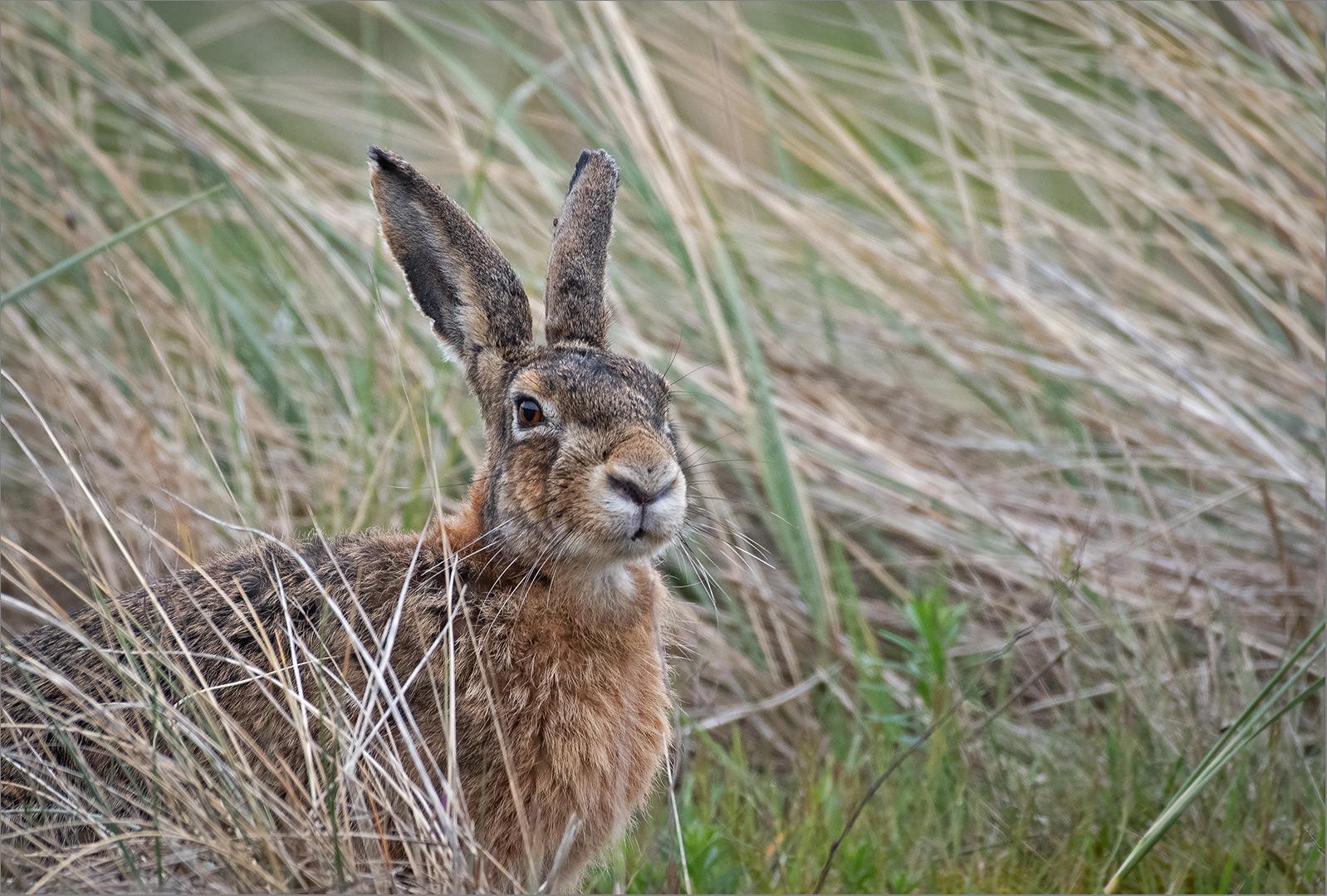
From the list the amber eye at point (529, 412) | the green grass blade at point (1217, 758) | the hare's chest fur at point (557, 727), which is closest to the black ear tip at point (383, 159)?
the amber eye at point (529, 412)

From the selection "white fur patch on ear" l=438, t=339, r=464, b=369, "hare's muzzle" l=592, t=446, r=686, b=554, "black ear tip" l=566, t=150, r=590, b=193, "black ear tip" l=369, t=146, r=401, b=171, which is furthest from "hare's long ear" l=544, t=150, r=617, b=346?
"hare's muzzle" l=592, t=446, r=686, b=554

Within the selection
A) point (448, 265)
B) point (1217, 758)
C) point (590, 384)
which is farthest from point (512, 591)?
point (1217, 758)

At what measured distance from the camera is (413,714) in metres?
3.17

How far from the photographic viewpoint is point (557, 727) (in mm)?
3260

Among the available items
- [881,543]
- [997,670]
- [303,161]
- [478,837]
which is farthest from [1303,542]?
[303,161]

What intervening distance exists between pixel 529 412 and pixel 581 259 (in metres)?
0.54

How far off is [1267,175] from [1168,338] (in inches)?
28.0

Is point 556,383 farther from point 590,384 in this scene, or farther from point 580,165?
point 580,165

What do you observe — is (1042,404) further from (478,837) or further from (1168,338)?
(478,837)

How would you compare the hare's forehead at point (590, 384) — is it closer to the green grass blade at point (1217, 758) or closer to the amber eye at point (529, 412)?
the amber eye at point (529, 412)

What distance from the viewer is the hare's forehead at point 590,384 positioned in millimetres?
3301

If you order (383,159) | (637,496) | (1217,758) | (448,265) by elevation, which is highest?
(383,159)

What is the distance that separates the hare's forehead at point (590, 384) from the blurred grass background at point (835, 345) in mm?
748

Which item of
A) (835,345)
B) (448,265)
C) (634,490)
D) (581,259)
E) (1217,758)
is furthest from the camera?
(835,345)
